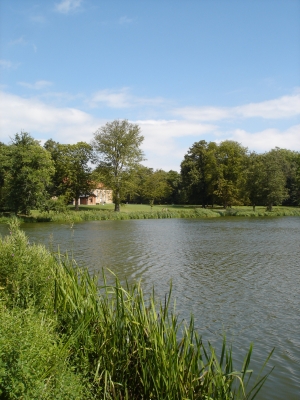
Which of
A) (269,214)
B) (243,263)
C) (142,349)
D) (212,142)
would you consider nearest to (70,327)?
(142,349)

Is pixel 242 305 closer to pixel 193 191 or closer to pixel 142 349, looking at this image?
pixel 142 349

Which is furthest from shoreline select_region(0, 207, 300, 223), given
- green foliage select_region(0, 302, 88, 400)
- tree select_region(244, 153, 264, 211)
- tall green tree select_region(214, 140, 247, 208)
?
green foliage select_region(0, 302, 88, 400)

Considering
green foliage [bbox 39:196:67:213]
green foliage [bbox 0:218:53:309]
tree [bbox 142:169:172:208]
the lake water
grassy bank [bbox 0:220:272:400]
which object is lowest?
the lake water

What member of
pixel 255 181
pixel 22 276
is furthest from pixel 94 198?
pixel 22 276

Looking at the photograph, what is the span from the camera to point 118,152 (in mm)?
58250

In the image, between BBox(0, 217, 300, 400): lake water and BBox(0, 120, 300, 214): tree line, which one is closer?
BBox(0, 217, 300, 400): lake water

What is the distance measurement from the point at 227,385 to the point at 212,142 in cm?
6960

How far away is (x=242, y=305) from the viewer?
1087 centimetres

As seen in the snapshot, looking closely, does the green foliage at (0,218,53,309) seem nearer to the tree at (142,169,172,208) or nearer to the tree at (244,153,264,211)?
the tree at (244,153,264,211)

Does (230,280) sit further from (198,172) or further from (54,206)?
(198,172)

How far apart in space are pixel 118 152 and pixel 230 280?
45.8m

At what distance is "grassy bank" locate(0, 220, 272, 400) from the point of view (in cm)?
419

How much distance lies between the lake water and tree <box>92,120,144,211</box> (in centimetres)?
2809

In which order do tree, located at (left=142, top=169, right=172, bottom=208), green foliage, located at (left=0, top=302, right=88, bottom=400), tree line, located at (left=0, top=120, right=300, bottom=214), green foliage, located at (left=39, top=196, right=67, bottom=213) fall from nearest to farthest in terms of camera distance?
1. green foliage, located at (left=0, top=302, right=88, bottom=400)
2. green foliage, located at (left=39, top=196, right=67, bottom=213)
3. tree line, located at (left=0, top=120, right=300, bottom=214)
4. tree, located at (left=142, top=169, right=172, bottom=208)
